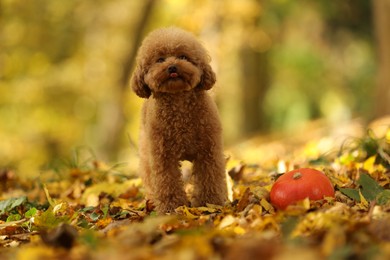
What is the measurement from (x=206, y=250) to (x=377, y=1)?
7.56 meters

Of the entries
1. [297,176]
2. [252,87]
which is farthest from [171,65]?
[252,87]

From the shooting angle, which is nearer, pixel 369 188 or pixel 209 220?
pixel 209 220

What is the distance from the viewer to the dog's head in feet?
11.9

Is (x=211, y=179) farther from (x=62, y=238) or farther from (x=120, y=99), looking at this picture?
(x=120, y=99)

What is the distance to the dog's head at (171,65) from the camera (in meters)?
3.62

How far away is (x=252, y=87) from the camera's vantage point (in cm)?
1588

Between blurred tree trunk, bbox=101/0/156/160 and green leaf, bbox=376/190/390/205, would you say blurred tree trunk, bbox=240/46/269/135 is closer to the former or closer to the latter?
blurred tree trunk, bbox=101/0/156/160

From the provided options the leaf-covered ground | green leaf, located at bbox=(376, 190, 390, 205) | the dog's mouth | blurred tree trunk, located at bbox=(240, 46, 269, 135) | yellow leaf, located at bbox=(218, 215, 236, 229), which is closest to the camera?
the leaf-covered ground

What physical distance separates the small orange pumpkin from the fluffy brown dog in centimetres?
54

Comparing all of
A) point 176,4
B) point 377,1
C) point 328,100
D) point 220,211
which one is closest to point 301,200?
point 220,211

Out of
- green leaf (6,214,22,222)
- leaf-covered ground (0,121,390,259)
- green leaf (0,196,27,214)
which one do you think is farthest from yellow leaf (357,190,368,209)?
green leaf (0,196,27,214)

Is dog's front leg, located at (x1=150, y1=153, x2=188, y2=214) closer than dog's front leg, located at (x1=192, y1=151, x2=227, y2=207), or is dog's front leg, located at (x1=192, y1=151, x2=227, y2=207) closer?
dog's front leg, located at (x1=150, y1=153, x2=188, y2=214)

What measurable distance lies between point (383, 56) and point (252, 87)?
7.03 metres

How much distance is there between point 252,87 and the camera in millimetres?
15883
